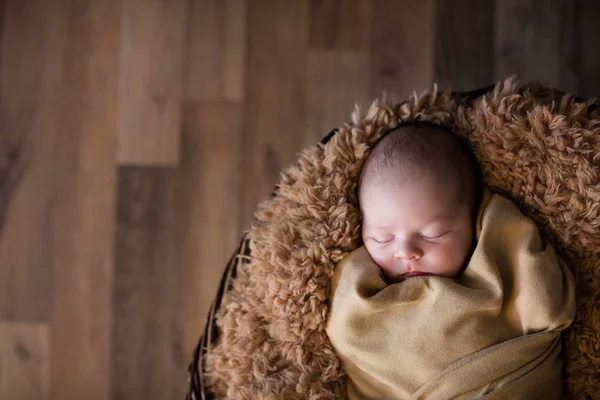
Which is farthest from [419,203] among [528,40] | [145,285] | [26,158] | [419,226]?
[26,158]

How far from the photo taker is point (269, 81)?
1.49 m

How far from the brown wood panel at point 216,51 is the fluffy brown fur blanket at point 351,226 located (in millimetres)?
465

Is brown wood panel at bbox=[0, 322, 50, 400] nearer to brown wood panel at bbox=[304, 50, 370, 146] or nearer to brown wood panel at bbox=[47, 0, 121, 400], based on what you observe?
brown wood panel at bbox=[47, 0, 121, 400]

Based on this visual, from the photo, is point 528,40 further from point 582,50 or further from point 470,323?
point 470,323

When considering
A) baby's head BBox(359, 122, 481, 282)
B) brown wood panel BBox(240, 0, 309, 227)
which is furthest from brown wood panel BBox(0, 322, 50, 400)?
baby's head BBox(359, 122, 481, 282)

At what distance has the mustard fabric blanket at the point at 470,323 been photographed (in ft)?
3.15

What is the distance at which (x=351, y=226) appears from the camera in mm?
1076

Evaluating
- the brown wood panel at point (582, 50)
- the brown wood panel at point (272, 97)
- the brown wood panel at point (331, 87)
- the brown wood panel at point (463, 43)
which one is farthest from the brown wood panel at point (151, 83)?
the brown wood panel at point (582, 50)

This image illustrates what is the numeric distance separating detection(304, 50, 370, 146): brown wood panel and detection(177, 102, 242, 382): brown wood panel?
0.18 meters

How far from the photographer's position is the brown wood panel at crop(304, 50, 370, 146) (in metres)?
1.47

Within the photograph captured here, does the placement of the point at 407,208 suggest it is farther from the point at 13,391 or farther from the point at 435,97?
the point at 13,391

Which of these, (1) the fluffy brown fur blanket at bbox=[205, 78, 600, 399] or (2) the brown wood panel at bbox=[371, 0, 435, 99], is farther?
(2) the brown wood panel at bbox=[371, 0, 435, 99]

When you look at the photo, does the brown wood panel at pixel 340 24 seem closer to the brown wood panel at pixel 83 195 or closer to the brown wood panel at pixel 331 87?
the brown wood panel at pixel 331 87

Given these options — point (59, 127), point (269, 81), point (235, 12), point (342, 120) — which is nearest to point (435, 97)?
point (342, 120)
